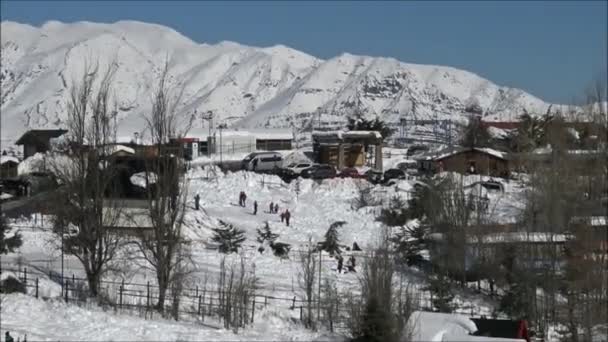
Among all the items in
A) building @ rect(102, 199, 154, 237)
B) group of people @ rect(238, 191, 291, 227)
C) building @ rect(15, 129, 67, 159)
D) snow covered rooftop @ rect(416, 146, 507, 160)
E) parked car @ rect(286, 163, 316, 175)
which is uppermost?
building @ rect(15, 129, 67, 159)

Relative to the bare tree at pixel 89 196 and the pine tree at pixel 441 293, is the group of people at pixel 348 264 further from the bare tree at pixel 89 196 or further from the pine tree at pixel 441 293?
the bare tree at pixel 89 196

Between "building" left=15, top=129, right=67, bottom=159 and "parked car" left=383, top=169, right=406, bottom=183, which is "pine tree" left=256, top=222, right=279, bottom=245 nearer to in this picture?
"parked car" left=383, top=169, right=406, bottom=183

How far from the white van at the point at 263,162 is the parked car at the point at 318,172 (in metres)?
3.60

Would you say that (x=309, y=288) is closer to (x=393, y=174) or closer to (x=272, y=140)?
(x=393, y=174)

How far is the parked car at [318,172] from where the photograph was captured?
5597 centimetres

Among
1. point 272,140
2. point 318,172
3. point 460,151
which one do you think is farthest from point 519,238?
point 272,140

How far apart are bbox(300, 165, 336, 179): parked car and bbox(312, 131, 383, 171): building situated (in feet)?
28.8

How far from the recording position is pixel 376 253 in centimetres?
2667

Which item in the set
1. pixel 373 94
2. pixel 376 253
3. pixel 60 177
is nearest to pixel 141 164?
pixel 60 177

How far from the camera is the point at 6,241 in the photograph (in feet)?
96.7

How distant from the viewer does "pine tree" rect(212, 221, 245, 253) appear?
118ft

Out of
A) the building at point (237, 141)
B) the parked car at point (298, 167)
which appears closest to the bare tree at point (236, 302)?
the parked car at point (298, 167)

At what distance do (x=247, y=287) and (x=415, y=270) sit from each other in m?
11.3

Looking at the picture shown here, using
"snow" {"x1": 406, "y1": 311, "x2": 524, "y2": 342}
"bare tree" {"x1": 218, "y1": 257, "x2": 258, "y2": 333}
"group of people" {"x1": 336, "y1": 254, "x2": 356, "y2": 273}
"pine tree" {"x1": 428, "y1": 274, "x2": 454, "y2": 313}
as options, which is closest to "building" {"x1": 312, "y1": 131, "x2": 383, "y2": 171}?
"group of people" {"x1": 336, "y1": 254, "x2": 356, "y2": 273}
